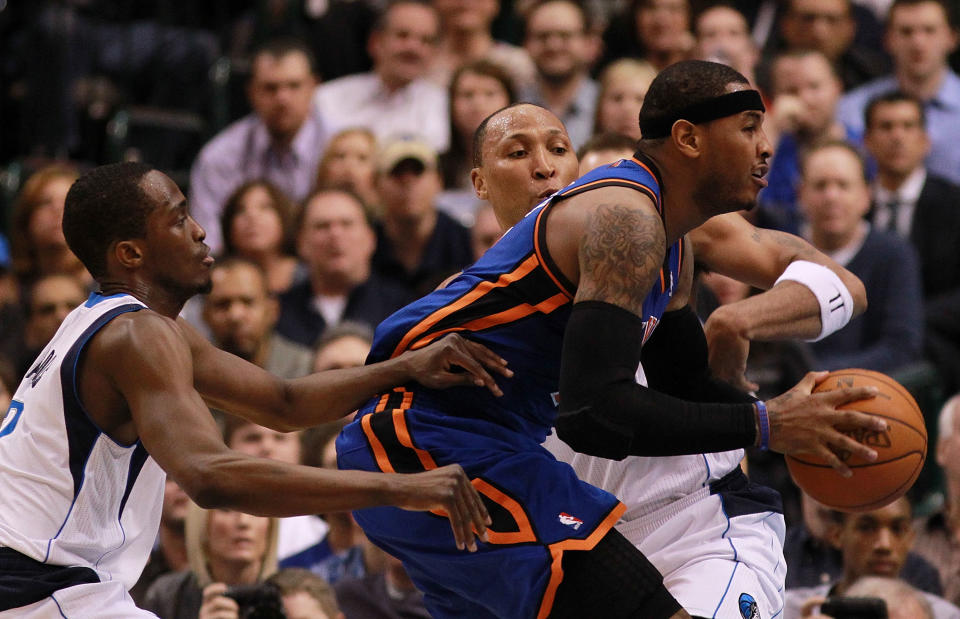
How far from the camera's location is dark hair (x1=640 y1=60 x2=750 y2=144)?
157 inches

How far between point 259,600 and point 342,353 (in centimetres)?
202

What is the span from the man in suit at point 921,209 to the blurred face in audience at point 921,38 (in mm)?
615

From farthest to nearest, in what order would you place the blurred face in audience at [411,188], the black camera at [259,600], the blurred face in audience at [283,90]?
the blurred face in audience at [283,90] < the blurred face in audience at [411,188] < the black camera at [259,600]

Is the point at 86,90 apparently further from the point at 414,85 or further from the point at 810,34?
the point at 810,34

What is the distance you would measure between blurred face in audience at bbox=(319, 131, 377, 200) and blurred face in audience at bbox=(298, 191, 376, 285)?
652 mm

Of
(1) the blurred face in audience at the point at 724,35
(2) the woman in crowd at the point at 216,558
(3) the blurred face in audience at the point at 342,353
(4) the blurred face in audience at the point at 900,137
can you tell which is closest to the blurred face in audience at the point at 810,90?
(1) the blurred face in audience at the point at 724,35

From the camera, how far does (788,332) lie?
4691 millimetres

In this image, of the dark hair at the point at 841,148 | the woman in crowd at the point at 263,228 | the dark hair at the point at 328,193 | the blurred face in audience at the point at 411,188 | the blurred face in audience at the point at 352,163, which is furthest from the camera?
the blurred face in audience at the point at 352,163

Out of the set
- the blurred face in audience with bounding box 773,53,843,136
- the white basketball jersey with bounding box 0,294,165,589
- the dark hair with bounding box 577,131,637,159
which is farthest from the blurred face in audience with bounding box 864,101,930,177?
the white basketball jersey with bounding box 0,294,165,589

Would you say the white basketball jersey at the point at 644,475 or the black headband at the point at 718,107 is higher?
the black headband at the point at 718,107

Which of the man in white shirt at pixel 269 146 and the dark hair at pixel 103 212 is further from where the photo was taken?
the man in white shirt at pixel 269 146

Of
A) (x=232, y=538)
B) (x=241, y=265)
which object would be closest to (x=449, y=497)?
(x=232, y=538)

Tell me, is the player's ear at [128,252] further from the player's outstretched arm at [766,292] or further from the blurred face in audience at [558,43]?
the blurred face in audience at [558,43]

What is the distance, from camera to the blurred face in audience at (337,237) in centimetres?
820
